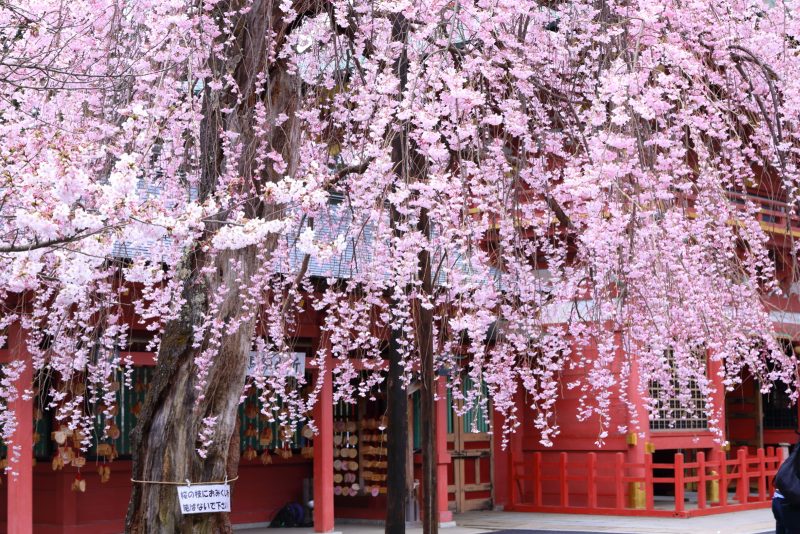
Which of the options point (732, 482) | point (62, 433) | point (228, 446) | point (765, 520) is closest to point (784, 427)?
point (732, 482)

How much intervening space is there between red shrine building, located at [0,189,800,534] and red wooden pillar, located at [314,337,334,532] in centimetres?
2

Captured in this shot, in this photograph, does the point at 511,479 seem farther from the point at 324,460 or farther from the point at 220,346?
the point at 220,346

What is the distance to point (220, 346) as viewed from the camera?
26.5ft

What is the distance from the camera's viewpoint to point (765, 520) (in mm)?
14773

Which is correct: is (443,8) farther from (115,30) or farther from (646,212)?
(115,30)

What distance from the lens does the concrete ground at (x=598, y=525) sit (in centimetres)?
1380

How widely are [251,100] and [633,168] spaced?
2.99 meters

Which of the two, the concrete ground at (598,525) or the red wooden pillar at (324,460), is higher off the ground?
the red wooden pillar at (324,460)

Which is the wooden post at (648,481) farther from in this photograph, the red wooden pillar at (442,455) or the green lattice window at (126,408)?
the green lattice window at (126,408)

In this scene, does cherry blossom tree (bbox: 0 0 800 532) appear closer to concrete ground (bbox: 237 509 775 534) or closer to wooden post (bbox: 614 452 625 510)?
concrete ground (bbox: 237 509 775 534)

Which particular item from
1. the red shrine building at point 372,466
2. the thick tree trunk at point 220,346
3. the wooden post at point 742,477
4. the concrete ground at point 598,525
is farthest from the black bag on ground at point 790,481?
the wooden post at point 742,477

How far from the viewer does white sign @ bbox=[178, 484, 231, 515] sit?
7809 mm

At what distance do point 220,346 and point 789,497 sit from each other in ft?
12.8

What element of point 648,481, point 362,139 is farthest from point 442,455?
point 362,139
